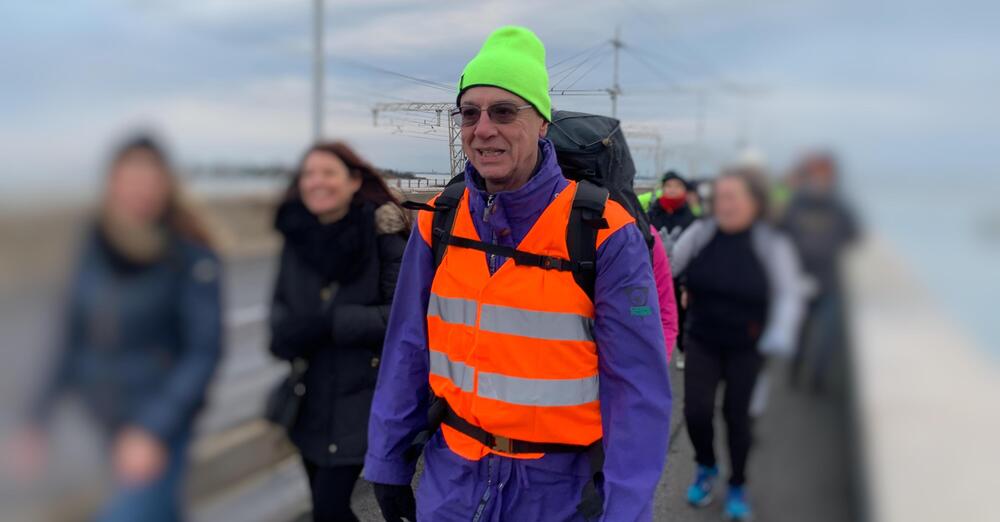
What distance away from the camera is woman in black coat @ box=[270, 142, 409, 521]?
66.6 inches

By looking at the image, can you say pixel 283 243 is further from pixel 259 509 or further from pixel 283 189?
pixel 259 509

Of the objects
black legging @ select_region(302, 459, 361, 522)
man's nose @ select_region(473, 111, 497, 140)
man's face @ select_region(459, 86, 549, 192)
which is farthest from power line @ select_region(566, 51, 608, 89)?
black legging @ select_region(302, 459, 361, 522)

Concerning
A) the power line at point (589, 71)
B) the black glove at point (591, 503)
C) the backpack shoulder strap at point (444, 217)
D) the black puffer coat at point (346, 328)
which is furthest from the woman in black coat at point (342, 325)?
the black glove at point (591, 503)

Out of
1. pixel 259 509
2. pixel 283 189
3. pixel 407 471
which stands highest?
pixel 283 189

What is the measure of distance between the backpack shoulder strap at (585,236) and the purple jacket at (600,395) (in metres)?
0.02

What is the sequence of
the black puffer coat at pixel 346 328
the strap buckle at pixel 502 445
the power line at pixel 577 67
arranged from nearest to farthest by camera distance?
the power line at pixel 577 67, the strap buckle at pixel 502 445, the black puffer coat at pixel 346 328

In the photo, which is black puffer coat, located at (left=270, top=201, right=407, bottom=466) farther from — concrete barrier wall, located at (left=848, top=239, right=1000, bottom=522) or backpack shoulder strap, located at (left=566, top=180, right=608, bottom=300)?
concrete barrier wall, located at (left=848, top=239, right=1000, bottom=522)

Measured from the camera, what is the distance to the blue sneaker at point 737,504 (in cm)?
115

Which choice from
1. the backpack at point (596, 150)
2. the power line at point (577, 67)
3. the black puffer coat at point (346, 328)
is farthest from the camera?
the black puffer coat at point (346, 328)

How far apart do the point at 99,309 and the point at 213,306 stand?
0.45 ft

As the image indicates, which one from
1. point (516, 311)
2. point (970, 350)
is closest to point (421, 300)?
point (516, 311)

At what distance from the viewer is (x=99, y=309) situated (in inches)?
26.3

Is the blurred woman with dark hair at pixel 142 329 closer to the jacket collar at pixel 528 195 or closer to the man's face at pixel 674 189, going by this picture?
the jacket collar at pixel 528 195

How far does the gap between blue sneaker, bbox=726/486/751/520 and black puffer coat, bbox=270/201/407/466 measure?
111 centimetres
